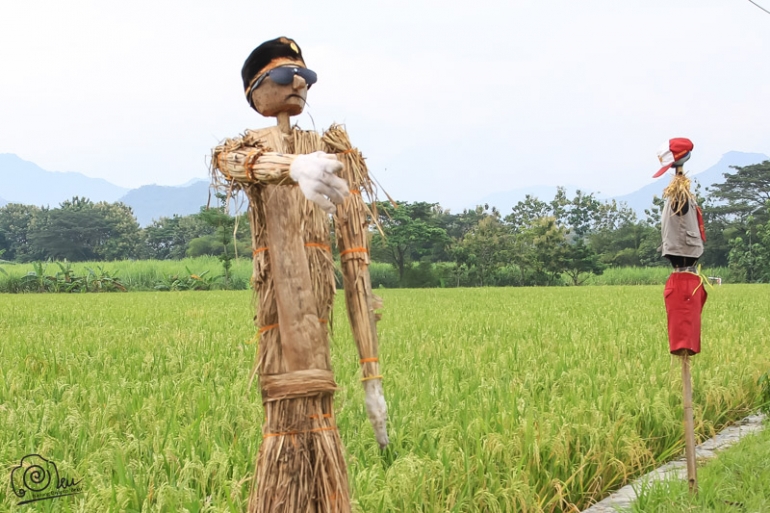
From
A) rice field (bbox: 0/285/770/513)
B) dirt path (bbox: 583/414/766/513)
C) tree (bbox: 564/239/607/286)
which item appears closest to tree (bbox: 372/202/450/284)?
tree (bbox: 564/239/607/286)

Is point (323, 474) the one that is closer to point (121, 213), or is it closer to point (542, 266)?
point (542, 266)

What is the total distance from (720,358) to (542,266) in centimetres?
2137

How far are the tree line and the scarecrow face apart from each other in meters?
12.7

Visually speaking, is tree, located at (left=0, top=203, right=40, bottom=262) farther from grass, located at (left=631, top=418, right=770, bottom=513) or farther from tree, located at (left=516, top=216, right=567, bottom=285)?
grass, located at (left=631, top=418, right=770, bottom=513)

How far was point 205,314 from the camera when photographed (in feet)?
30.3

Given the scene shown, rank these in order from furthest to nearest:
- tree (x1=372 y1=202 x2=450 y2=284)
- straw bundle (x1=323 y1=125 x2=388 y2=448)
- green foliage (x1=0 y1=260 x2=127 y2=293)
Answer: tree (x1=372 y1=202 x2=450 y2=284)
green foliage (x1=0 y1=260 x2=127 y2=293)
straw bundle (x1=323 y1=125 x2=388 y2=448)

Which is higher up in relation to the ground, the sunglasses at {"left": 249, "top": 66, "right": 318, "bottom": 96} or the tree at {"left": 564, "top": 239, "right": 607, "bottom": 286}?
the tree at {"left": 564, "top": 239, "right": 607, "bottom": 286}

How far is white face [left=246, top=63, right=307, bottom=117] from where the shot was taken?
1834 millimetres

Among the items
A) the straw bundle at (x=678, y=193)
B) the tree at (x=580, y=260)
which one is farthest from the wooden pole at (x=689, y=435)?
the tree at (x=580, y=260)

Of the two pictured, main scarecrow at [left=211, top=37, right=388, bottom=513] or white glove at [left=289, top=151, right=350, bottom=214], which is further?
main scarecrow at [left=211, top=37, right=388, bottom=513]

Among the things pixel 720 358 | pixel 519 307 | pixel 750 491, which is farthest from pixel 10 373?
pixel 519 307

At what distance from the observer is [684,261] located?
2547 millimetres

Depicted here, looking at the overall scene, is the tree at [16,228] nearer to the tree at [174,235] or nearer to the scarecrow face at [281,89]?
the tree at [174,235]

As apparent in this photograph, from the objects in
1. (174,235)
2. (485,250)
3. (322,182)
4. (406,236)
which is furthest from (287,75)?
(174,235)
